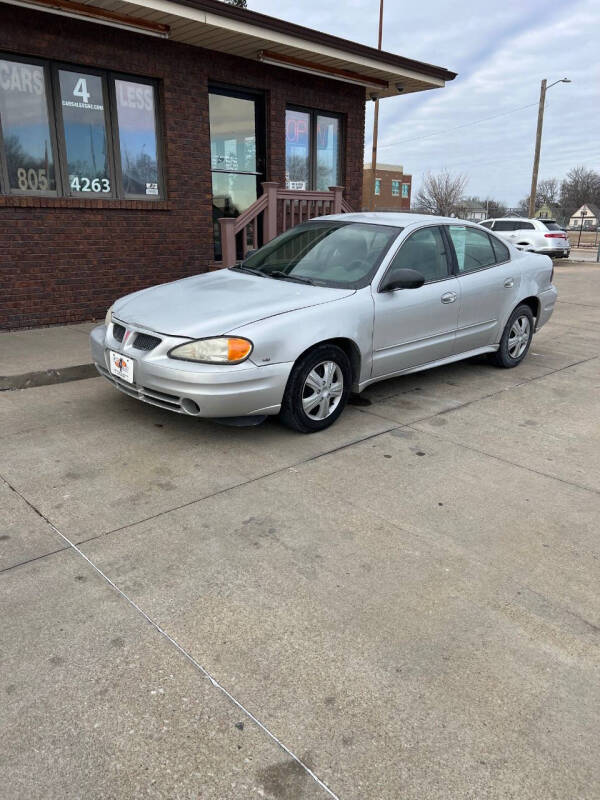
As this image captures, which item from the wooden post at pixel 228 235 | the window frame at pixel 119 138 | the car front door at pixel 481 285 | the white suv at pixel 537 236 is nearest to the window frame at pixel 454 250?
the car front door at pixel 481 285

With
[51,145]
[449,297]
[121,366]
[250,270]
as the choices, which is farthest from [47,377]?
[449,297]

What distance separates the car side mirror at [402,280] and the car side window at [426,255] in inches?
7.9

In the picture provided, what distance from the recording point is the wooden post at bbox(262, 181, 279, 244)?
9031 millimetres

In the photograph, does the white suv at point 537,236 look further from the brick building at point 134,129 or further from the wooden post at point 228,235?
the wooden post at point 228,235

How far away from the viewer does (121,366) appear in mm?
4559

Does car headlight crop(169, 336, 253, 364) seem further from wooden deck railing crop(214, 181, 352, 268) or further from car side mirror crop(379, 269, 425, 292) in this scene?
wooden deck railing crop(214, 181, 352, 268)

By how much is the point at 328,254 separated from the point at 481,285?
158cm

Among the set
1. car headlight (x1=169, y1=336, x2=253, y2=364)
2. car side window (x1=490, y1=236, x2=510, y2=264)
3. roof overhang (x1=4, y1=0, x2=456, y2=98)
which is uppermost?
roof overhang (x1=4, y1=0, x2=456, y2=98)

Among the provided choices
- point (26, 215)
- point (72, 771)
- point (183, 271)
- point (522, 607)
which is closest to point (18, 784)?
point (72, 771)

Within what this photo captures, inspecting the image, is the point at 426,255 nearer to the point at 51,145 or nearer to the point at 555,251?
the point at 51,145

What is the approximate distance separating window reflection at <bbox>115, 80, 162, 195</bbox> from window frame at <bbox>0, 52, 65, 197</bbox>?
2.99 feet

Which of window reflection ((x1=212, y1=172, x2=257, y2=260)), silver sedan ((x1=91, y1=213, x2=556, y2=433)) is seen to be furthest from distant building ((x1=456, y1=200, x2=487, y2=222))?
silver sedan ((x1=91, y1=213, x2=556, y2=433))

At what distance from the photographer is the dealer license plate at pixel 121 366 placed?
14.6 feet

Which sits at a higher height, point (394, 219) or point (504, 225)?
point (394, 219)
